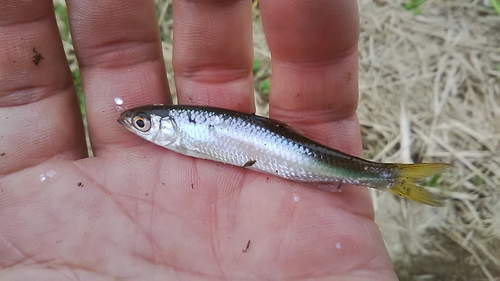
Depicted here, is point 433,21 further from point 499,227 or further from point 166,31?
point 166,31

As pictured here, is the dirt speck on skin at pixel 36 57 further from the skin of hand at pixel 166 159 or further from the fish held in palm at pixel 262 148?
the fish held in palm at pixel 262 148

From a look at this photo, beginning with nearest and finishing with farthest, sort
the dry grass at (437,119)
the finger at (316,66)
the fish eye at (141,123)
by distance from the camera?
the finger at (316,66) < the fish eye at (141,123) < the dry grass at (437,119)

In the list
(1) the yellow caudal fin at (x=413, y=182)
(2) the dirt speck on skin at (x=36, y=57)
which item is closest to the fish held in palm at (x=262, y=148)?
(1) the yellow caudal fin at (x=413, y=182)

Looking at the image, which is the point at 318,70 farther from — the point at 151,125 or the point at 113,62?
the point at 113,62

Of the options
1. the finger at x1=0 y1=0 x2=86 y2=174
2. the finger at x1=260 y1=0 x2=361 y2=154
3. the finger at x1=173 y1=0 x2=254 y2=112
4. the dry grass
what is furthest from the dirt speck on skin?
the dry grass

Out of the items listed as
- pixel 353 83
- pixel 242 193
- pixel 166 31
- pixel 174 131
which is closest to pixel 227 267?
pixel 242 193

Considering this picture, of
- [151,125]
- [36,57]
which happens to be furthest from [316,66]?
[36,57]

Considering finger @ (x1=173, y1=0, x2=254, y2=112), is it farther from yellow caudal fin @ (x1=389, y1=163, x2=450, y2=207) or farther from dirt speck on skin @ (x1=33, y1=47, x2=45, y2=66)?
yellow caudal fin @ (x1=389, y1=163, x2=450, y2=207)
